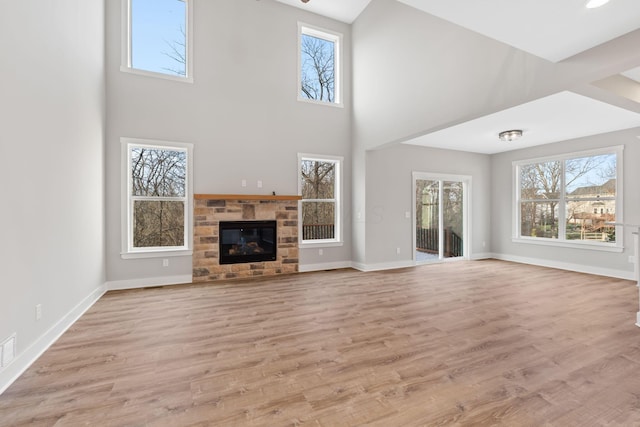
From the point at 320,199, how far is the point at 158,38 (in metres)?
3.95

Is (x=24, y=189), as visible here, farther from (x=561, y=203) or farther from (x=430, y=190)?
(x=561, y=203)

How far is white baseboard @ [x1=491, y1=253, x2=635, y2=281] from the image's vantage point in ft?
17.1

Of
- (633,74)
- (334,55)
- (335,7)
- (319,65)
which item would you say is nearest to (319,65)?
(319,65)

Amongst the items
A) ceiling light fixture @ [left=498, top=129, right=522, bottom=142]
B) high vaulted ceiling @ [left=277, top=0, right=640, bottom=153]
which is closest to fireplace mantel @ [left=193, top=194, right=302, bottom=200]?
high vaulted ceiling @ [left=277, top=0, right=640, bottom=153]

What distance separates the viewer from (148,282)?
15.6ft

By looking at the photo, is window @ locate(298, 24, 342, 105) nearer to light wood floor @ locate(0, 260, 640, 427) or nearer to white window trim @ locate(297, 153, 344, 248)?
white window trim @ locate(297, 153, 344, 248)

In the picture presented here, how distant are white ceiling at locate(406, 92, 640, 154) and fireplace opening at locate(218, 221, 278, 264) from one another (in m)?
3.55

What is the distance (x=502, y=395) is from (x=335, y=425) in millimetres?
1105

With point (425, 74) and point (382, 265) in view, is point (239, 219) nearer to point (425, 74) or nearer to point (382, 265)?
point (382, 265)

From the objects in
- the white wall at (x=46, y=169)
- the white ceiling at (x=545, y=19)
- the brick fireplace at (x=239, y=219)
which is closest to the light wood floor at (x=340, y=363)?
the white wall at (x=46, y=169)

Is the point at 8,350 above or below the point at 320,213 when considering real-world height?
below

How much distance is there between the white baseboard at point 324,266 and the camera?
584 centimetres

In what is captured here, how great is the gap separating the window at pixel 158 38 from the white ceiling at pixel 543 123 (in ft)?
15.3

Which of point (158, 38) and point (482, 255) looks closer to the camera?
point (158, 38)
